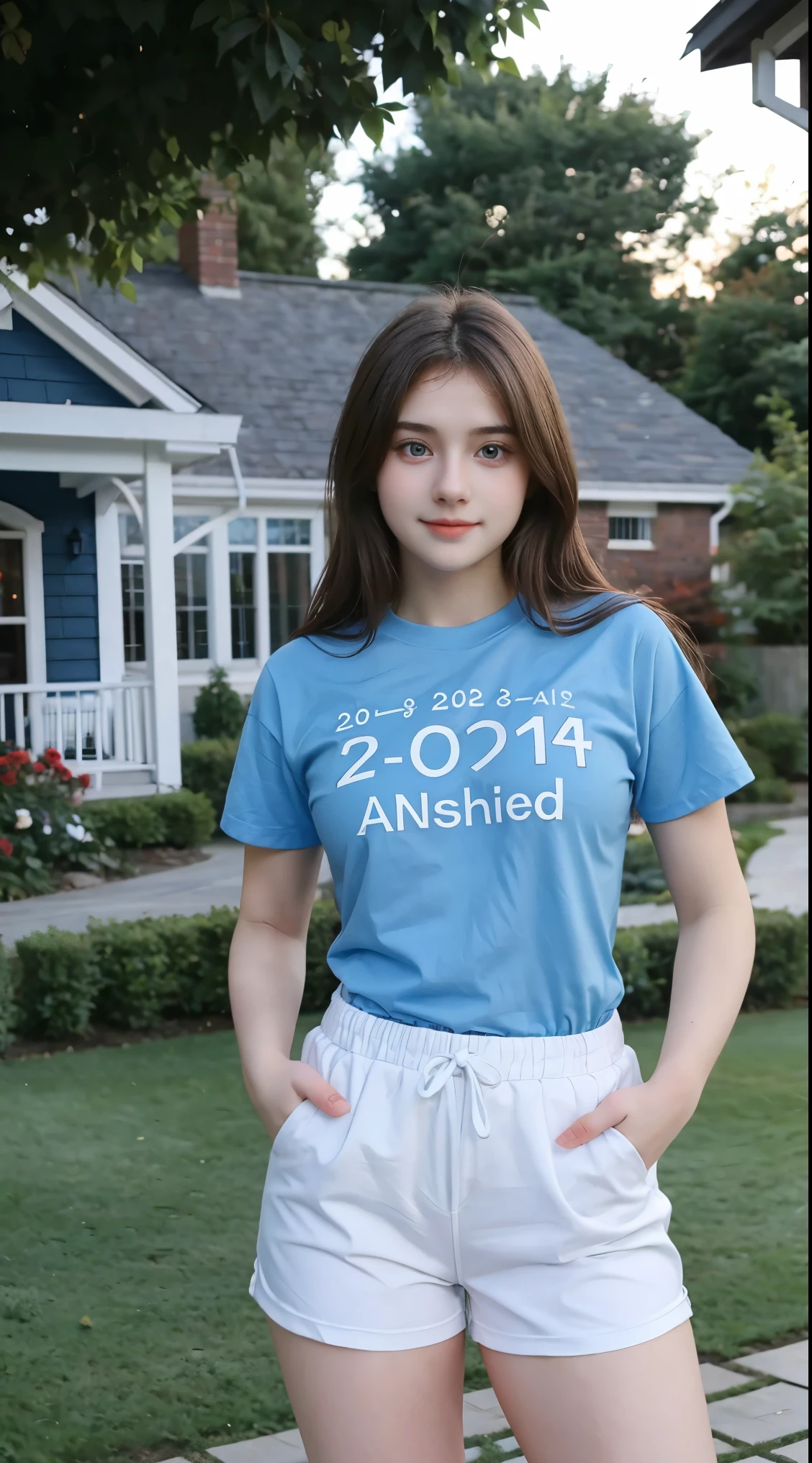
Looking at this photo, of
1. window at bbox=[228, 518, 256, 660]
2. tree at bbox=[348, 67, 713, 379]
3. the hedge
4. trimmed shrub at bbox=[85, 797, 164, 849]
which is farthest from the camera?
tree at bbox=[348, 67, 713, 379]

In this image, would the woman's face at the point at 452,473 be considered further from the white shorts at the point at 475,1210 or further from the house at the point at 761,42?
the house at the point at 761,42

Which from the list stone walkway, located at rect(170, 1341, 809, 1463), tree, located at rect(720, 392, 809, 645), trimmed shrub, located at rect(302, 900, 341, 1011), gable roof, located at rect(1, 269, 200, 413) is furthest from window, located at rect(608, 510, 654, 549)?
stone walkway, located at rect(170, 1341, 809, 1463)

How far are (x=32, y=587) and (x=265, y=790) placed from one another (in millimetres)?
1131

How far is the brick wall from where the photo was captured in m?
3.87

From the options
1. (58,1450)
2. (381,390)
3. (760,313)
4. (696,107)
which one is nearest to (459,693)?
(381,390)

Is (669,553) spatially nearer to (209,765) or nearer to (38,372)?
(209,765)

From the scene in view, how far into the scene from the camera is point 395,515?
1572mm

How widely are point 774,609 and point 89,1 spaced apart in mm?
2763

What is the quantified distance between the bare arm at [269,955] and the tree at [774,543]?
9.06 feet

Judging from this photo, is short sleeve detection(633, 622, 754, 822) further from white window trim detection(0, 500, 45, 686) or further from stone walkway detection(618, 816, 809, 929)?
stone walkway detection(618, 816, 809, 929)

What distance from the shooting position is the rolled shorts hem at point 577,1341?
1363 mm

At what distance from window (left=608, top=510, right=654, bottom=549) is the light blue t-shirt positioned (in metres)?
2.41

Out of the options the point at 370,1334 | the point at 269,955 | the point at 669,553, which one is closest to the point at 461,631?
the point at 269,955

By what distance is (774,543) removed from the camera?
4.27 metres
